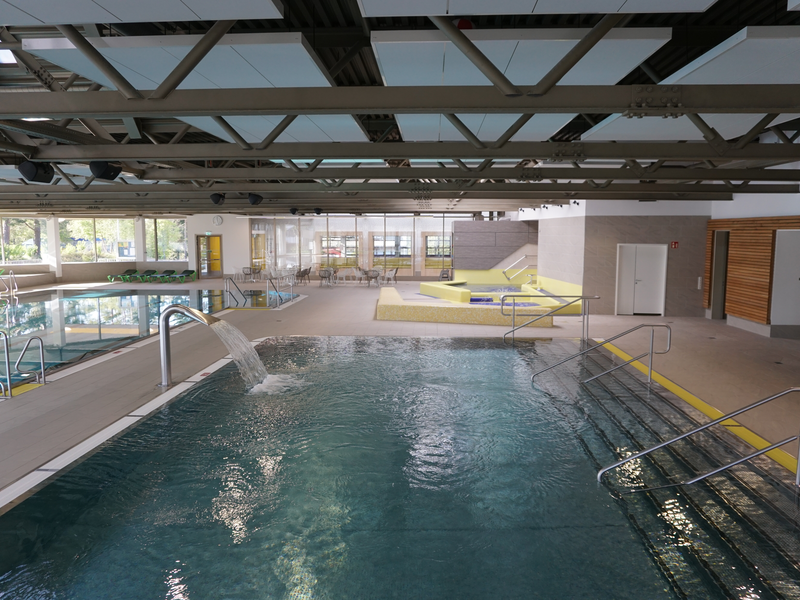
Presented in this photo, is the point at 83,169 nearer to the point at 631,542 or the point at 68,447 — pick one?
the point at 68,447

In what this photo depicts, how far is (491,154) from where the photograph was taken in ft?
18.9

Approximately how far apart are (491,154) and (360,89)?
270 centimetres

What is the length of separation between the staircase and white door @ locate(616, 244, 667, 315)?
756cm

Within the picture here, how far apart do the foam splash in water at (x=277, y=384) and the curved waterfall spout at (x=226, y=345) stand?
0.35 feet

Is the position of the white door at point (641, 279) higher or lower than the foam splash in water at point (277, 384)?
higher

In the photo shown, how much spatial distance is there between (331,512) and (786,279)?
10.6 meters

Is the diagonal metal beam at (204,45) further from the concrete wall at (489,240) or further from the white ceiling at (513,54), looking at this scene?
the concrete wall at (489,240)

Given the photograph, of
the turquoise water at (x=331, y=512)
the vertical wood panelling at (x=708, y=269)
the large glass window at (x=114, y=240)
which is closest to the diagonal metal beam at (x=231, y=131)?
the turquoise water at (x=331, y=512)

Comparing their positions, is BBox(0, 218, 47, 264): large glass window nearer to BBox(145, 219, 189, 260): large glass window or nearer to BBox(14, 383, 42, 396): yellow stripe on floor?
BBox(145, 219, 189, 260): large glass window

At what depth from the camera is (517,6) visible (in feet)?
9.32

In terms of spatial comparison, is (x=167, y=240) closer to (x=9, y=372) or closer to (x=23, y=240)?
(x=23, y=240)

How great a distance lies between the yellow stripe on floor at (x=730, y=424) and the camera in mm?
4641

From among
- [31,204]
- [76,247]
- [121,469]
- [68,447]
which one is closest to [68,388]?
[68,447]

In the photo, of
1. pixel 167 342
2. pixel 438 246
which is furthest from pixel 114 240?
pixel 167 342
